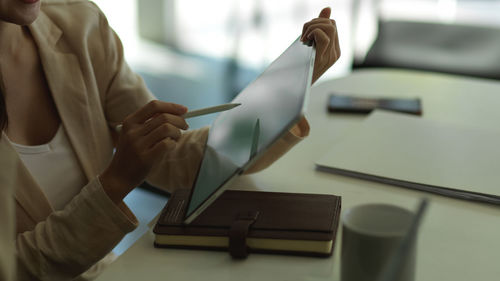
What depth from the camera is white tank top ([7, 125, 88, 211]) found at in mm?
962

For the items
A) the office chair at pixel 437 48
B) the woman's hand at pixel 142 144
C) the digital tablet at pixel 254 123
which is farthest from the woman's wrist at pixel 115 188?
the office chair at pixel 437 48

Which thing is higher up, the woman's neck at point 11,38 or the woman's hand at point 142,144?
the woman's neck at point 11,38

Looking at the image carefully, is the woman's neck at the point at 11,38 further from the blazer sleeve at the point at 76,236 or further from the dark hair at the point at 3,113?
the blazer sleeve at the point at 76,236

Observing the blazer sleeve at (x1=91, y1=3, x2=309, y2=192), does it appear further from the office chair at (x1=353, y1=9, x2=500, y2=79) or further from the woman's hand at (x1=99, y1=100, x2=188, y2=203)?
the office chair at (x1=353, y1=9, x2=500, y2=79)

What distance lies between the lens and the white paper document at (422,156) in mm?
921

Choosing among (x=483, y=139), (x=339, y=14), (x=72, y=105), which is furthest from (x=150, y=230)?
(x=339, y=14)

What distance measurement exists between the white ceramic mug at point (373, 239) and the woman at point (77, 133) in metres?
0.32

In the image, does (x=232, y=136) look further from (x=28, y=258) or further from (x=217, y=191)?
(x=28, y=258)

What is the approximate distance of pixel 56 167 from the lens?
3.27 ft

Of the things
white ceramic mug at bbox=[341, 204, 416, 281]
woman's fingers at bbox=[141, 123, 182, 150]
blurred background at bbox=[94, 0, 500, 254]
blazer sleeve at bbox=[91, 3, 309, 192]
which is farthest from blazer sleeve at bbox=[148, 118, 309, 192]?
blurred background at bbox=[94, 0, 500, 254]

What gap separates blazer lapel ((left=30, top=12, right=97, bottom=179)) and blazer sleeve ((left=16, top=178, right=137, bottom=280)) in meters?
0.22

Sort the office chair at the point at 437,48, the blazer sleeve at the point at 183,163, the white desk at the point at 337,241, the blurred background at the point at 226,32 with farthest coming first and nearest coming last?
the blurred background at the point at 226,32
the office chair at the point at 437,48
the blazer sleeve at the point at 183,163
the white desk at the point at 337,241

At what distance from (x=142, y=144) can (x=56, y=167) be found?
0.26m

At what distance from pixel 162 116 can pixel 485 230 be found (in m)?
0.48
